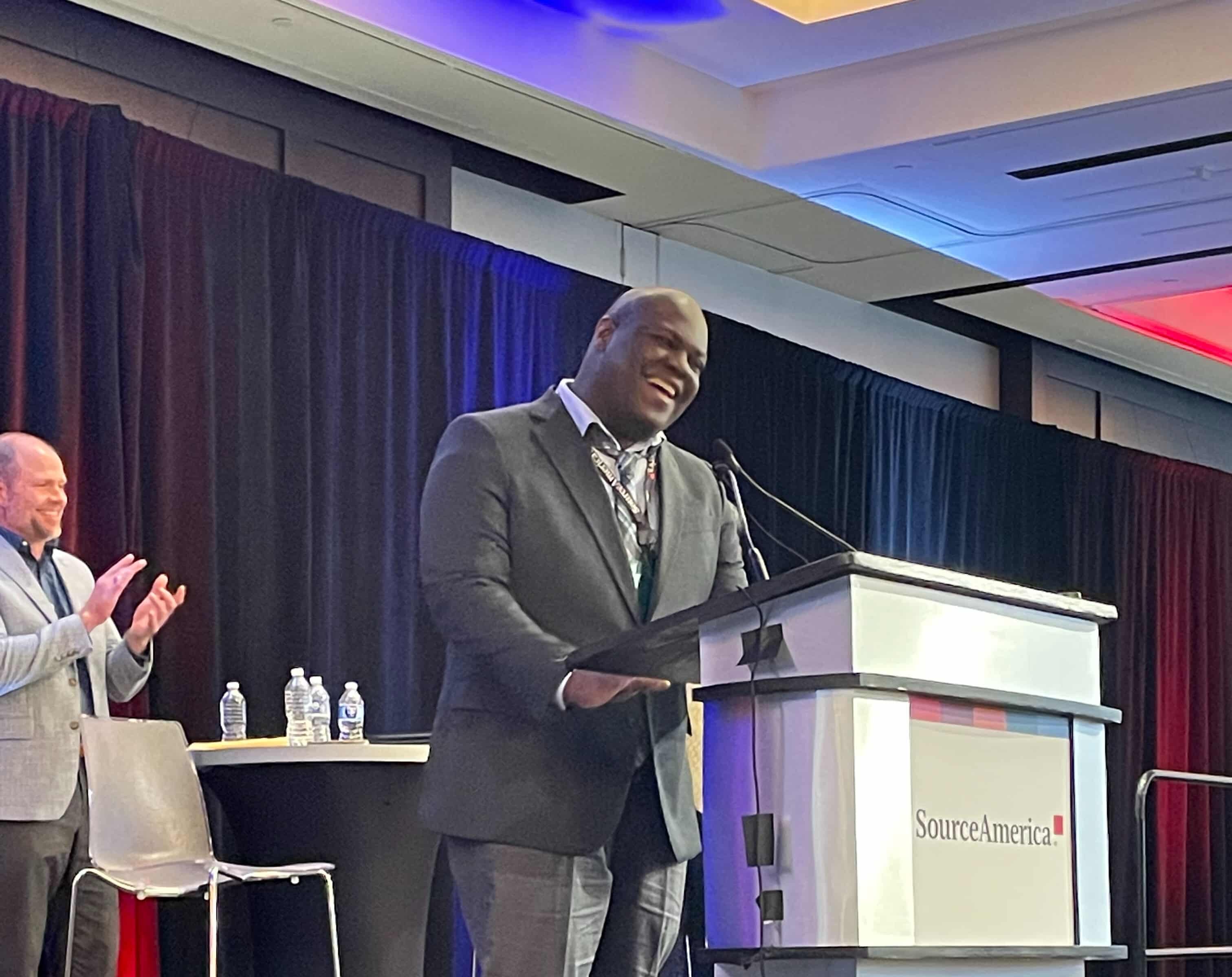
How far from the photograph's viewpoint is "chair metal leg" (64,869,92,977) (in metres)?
4.16

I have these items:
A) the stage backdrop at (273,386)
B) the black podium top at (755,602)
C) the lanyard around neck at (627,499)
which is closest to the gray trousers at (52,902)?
the stage backdrop at (273,386)

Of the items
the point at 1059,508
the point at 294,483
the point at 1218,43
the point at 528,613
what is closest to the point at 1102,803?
the point at 528,613

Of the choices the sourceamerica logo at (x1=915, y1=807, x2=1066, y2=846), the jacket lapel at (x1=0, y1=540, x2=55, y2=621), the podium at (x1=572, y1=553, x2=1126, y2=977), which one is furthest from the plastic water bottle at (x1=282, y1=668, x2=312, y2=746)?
the sourceamerica logo at (x1=915, y1=807, x2=1066, y2=846)

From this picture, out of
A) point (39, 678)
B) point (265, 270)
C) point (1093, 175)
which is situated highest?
point (1093, 175)

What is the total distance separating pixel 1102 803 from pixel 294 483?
3.60 metres

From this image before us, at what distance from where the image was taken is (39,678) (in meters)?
4.09

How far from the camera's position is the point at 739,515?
2533 mm

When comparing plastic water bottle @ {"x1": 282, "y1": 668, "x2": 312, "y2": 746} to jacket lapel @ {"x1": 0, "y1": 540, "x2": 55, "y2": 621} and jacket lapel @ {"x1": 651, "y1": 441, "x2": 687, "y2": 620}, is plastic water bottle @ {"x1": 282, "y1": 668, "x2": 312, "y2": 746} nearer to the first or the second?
jacket lapel @ {"x1": 0, "y1": 540, "x2": 55, "y2": 621}

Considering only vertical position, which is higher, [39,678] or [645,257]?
[645,257]

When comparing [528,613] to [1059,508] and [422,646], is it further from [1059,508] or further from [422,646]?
[1059,508]

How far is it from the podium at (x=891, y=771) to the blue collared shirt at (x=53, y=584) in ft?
7.75

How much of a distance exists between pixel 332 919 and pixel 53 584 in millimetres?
935

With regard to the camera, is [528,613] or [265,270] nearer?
[528,613]

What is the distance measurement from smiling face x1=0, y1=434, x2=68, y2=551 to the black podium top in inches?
91.9
